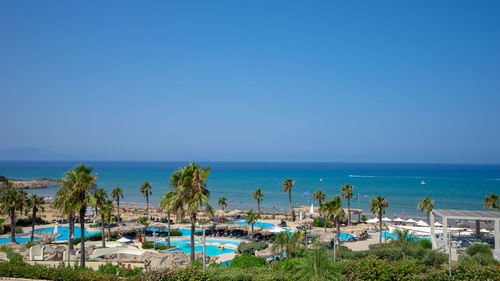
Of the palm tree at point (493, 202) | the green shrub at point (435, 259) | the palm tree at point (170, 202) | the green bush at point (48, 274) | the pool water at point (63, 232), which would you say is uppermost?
the palm tree at point (170, 202)

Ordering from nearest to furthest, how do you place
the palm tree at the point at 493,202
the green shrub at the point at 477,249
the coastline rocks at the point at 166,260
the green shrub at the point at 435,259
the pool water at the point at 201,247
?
the coastline rocks at the point at 166,260 < the green shrub at the point at 435,259 < the green shrub at the point at 477,249 < the pool water at the point at 201,247 < the palm tree at the point at 493,202

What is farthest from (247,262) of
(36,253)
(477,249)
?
(36,253)

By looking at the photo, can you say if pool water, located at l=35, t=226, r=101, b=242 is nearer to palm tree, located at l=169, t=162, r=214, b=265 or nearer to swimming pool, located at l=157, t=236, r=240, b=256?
swimming pool, located at l=157, t=236, r=240, b=256

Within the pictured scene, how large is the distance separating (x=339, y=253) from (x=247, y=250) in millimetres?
10199

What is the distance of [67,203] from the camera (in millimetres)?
18469

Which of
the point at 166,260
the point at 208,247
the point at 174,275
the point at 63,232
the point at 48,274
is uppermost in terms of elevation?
the point at 174,275

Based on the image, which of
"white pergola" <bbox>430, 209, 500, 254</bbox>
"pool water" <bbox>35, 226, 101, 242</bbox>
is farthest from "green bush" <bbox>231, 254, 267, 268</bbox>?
"pool water" <bbox>35, 226, 101, 242</bbox>

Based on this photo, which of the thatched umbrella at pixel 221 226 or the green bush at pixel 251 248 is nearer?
the green bush at pixel 251 248

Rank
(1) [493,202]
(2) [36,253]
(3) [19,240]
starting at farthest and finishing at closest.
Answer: (1) [493,202], (3) [19,240], (2) [36,253]

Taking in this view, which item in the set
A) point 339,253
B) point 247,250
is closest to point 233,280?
point 339,253

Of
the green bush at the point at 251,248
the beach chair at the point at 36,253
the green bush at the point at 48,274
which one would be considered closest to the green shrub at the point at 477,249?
the green bush at the point at 251,248

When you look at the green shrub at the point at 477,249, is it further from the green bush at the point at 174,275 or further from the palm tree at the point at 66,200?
the palm tree at the point at 66,200

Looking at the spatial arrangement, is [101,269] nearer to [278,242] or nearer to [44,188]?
[278,242]

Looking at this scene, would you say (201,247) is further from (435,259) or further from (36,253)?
(435,259)
